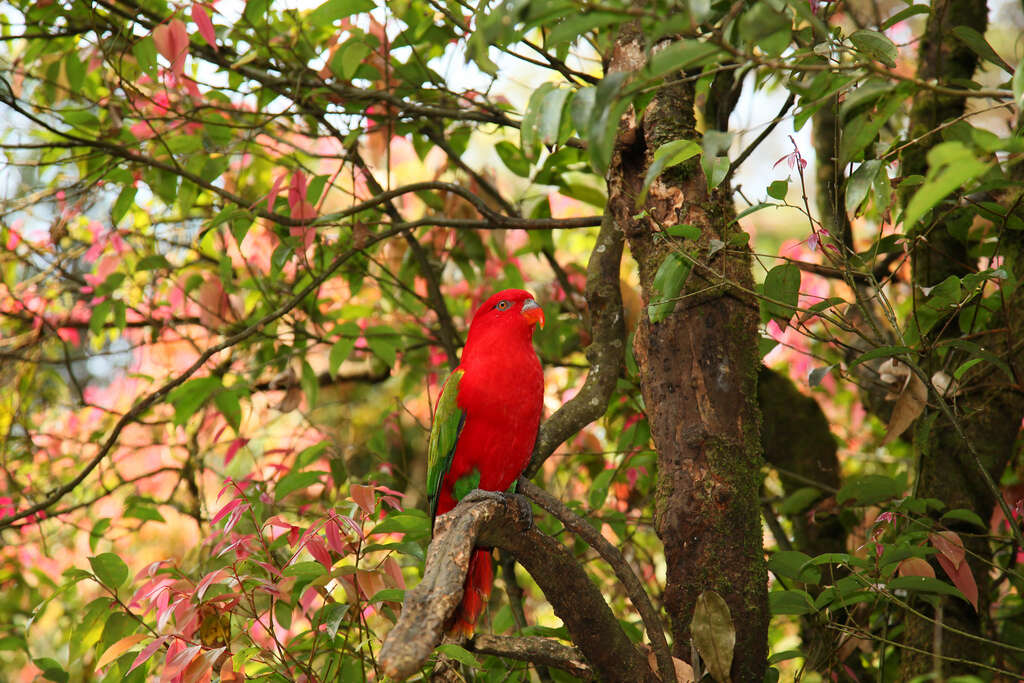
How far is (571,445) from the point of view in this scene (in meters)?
4.19

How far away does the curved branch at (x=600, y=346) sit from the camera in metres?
2.39

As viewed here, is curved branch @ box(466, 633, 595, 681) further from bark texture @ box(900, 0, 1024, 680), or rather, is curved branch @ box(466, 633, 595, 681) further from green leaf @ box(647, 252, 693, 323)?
bark texture @ box(900, 0, 1024, 680)

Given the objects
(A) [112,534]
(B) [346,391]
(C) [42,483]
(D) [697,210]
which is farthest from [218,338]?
(D) [697,210]

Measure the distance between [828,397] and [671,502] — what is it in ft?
9.61

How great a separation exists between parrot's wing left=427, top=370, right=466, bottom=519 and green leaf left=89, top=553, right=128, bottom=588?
3.04 ft

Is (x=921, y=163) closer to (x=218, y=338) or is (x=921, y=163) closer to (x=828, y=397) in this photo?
(x=828, y=397)

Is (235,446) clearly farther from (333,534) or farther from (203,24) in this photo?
(203,24)

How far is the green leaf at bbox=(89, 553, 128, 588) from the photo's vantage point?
7.24 feet

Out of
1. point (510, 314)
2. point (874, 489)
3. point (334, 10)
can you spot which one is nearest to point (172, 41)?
point (334, 10)

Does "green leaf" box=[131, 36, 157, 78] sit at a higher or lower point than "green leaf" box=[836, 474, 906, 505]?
higher

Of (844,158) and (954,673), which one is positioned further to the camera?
(954,673)

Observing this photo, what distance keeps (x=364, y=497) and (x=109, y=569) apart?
2.64 ft

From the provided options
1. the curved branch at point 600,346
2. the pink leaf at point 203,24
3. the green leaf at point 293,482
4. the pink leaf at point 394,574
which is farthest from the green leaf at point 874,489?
the pink leaf at point 203,24

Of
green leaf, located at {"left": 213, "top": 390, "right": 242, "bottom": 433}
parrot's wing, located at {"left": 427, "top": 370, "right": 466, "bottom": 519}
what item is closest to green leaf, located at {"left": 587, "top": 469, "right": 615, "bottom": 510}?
parrot's wing, located at {"left": 427, "top": 370, "right": 466, "bottom": 519}
